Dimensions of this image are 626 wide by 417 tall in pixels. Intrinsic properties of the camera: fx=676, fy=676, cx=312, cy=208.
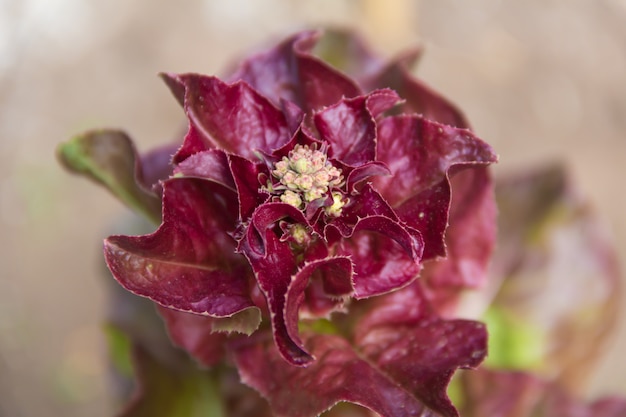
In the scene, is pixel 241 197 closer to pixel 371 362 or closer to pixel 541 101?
pixel 371 362

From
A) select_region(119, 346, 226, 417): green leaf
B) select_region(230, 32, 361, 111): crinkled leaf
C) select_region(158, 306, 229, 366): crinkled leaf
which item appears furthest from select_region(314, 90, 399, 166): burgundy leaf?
select_region(119, 346, 226, 417): green leaf

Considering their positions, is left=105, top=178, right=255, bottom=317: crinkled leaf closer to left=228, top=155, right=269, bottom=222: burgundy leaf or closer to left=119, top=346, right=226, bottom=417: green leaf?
left=228, top=155, right=269, bottom=222: burgundy leaf

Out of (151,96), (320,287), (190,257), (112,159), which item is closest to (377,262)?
(320,287)

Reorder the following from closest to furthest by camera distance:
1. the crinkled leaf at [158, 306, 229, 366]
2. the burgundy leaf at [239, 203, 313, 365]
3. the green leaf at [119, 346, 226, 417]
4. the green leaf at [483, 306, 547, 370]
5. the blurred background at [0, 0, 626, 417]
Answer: the burgundy leaf at [239, 203, 313, 365], the crinkled leaf at [158, 306, 229, 366], the green leaf at [119, 346, 226, 417], the green leaf at [483, 306, 547, 370], the blurred background at [0, 0, 626, 417]

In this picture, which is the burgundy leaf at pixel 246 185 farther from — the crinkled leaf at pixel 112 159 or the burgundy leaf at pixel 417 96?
the burgundy leaf at pixel 417 96

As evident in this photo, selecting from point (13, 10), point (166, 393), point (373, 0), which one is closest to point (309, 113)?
point (166, 393)

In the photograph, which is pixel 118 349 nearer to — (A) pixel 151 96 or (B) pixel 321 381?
(B) pixel 321 381
